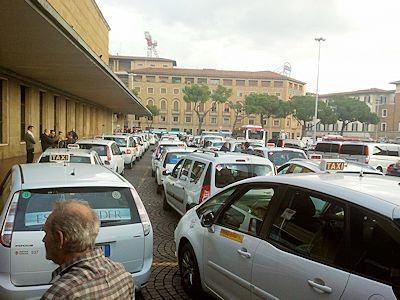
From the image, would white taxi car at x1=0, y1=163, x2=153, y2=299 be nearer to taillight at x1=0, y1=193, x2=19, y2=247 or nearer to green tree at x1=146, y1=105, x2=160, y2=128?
taillight at x1=0, y1=193, x2=19, y2=247

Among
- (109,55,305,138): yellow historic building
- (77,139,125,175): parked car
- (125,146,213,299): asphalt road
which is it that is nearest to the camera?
(125,146,213,299): asphalt road

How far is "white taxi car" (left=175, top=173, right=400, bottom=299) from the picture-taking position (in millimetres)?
2531

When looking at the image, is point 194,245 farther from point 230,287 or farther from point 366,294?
point 366,294

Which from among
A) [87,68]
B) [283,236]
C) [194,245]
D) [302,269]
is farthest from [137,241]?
[87,68]

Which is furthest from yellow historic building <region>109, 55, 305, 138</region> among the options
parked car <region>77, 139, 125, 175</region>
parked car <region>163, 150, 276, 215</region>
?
parked car <region>163, 150, 276, 215</region>

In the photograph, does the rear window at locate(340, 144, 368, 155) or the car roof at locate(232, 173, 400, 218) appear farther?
the rear window at locate(340, 144, 368, 155)

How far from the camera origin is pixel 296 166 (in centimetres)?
980

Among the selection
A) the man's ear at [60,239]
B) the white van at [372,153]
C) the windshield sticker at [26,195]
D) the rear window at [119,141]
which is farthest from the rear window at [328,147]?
the man's ear at [60,239]

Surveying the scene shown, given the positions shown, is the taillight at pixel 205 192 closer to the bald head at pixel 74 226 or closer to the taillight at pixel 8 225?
the taillight at pixel 8 225

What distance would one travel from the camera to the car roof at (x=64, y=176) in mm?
4207

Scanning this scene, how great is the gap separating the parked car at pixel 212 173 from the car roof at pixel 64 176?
252cm

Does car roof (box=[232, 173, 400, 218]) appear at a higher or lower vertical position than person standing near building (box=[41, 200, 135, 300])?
higher

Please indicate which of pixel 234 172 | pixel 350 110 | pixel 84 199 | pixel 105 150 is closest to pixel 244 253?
pixel 84 199

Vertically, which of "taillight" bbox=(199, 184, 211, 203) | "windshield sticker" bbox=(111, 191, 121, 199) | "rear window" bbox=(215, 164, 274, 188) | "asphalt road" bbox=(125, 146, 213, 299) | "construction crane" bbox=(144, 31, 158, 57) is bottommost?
"asphalt road" bbox=(125, 146, 213, 299)
